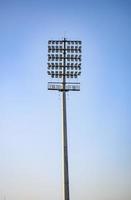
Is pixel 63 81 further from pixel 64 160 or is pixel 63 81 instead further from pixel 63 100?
pixel 64 160

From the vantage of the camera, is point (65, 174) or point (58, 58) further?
point (58, 58)

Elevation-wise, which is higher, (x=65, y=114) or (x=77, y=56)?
(x=77, y=56)

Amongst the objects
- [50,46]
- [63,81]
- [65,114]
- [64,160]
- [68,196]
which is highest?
[50,46]

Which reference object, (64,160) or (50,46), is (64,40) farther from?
(64,160)

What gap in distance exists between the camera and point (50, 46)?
2252 cm

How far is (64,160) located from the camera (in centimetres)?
2161

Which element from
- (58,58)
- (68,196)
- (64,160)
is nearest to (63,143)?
(64,160)

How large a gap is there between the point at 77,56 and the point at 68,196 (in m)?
6.89

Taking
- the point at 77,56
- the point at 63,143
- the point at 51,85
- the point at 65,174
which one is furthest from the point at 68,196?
the point at 77,56

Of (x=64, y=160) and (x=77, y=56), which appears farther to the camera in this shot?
(x=77, y=56)

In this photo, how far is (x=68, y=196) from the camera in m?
21.2

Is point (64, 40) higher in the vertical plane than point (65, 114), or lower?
higher

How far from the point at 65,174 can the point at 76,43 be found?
6.17 meters

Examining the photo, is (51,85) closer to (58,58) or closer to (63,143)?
(58,58)
